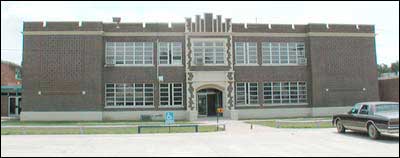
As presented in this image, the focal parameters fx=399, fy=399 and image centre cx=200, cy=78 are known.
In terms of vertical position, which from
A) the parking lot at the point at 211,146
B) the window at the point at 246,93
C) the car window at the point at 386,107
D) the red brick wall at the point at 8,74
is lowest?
the parking lot at the point at 211,146

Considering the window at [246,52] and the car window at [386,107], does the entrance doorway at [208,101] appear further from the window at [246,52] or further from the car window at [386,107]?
the car window at [386,107]

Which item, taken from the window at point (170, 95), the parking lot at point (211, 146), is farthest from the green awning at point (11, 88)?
the parking lot at point (211, 146)

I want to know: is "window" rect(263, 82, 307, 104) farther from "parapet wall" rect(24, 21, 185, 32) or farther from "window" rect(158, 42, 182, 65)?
"parapet wall" rect(24, 21, 185, 32)

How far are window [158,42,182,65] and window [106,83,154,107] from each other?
2.74 meters

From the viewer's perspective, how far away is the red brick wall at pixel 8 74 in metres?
44.1

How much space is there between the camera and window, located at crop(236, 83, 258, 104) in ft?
105

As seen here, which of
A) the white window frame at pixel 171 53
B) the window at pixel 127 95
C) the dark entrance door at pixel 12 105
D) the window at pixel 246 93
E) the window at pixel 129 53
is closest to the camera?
the window at pixel 127 95

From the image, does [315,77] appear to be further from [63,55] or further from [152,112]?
[63,55]

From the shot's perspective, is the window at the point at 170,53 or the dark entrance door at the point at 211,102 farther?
the dark entrance door at the point at 211,102

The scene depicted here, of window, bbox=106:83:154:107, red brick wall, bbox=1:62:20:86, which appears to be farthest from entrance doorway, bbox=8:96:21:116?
window, bbox=106:83:154:107

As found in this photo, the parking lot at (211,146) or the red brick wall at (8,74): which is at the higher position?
the red brick wall at (8,74)

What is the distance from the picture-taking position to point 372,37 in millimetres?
34000

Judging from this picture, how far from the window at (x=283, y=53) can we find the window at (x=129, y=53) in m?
9.32

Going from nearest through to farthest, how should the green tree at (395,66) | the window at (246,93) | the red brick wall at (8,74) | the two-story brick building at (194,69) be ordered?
the two-story brick building at (194,69), the window at (246,93), the red brick wall at (8,74), the green tree at (395,66)
